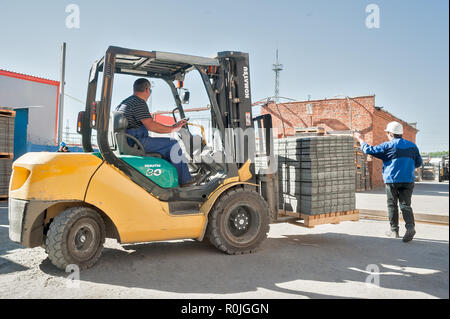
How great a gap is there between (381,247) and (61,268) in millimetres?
4459

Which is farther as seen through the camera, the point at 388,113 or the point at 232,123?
the point at 388,113

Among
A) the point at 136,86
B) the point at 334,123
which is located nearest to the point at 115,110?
the point at 136,86

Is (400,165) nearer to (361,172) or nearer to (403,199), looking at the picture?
(403,199)

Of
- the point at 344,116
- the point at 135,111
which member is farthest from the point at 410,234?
the point at 344,116

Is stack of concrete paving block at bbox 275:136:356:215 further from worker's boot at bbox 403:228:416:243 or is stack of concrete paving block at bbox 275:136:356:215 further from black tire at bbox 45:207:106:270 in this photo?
black tire at bbox 45:207:106:270

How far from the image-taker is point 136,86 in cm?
484

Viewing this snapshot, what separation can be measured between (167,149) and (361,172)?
1694 centimetres

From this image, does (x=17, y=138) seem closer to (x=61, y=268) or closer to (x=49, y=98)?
(x=49, y=98)

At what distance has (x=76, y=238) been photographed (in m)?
→ 4.29

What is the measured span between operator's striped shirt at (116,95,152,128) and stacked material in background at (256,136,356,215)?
2.17 m

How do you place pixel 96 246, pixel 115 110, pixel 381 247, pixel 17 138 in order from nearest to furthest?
pixel 96 246 < pixel 115 110 < pixel 381 247 < pixel 17 138

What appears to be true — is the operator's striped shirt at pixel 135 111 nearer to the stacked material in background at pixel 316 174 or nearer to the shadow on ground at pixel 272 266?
the shadow on ground at pixel 272 266

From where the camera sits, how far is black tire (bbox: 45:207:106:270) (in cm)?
411

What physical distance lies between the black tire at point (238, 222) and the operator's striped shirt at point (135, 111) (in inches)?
58.0
